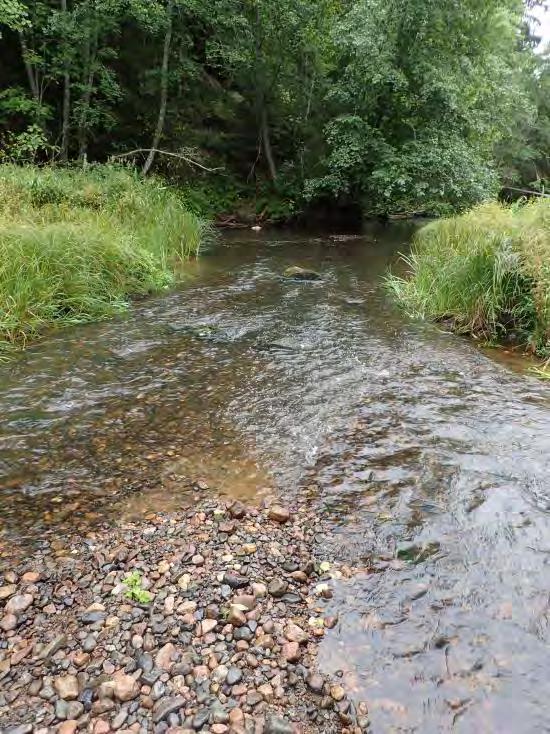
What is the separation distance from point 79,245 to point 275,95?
15.7 m

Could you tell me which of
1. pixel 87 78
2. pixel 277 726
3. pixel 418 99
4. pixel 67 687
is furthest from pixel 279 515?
pixel 418 99

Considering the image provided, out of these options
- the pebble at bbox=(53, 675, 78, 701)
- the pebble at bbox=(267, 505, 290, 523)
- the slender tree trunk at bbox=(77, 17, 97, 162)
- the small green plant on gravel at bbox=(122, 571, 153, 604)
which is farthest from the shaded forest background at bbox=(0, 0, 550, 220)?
the pebble at bbox=(53, 675, 78, 701)

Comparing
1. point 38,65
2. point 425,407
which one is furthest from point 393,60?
point 425,407

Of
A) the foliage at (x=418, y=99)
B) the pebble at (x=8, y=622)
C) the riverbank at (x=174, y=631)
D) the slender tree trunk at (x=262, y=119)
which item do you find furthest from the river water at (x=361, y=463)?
the slender tree trunk at (x=262, y=119)

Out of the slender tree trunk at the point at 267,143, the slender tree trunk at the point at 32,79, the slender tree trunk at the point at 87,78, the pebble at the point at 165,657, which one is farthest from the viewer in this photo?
the slender tree trunk at the point at 267,143

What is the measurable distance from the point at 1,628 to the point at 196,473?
1641 mm

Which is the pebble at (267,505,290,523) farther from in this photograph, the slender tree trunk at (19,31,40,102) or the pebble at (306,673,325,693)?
the slender tree trunk at (19,31,40,102)

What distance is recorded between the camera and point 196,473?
3.89 meters

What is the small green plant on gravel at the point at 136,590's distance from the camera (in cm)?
267

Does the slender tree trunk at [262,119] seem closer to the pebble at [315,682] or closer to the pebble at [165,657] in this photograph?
the pebble at [165,657]

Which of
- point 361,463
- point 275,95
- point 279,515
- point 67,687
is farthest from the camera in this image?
point 275,95

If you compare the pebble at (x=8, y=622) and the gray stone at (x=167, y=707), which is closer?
the gray stone at (x=167, y=707)

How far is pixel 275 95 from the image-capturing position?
20.2 meters

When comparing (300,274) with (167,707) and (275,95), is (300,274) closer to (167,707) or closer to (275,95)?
(167,707)
